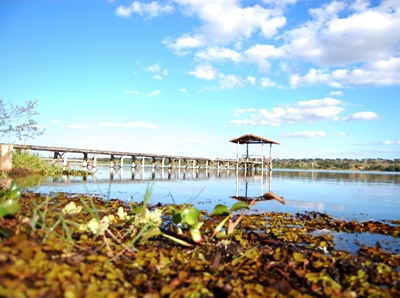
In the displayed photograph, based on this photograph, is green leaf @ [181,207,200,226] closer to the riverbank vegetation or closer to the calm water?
the riverbank vegetation

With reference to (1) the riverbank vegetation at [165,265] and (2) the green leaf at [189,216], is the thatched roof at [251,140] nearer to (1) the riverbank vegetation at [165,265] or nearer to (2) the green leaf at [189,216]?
(1) the riverbank vegetation at [165,265]

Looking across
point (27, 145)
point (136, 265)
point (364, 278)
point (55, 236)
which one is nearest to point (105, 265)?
point (136, 265)

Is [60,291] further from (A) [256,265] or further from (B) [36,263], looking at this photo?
(A) [256,265]

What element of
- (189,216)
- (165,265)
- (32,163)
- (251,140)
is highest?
(251,140)

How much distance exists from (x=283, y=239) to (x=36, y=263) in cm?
285

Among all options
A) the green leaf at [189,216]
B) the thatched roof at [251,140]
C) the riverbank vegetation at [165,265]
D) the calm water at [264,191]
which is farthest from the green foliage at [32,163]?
the green leaf at [189,216]

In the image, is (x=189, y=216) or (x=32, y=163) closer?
(x=189, y=216)

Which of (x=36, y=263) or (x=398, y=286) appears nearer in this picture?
(x=36, y=263)

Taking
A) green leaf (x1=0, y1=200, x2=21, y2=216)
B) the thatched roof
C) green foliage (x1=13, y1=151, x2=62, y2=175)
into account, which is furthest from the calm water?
the thatched roof

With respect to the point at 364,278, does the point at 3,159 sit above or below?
above

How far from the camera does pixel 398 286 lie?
2.21 meters

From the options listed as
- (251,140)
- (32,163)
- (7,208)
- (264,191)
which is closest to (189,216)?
(7,208)

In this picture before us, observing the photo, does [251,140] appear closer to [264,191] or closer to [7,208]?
[264,191]

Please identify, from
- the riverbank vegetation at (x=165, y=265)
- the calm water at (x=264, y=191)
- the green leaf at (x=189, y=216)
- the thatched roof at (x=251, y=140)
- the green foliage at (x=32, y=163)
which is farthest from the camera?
the thatched roof at (x=251, y=140)
